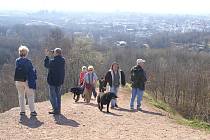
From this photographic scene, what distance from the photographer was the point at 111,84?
54.6ft

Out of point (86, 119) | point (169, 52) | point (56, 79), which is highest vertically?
point (56, 79)

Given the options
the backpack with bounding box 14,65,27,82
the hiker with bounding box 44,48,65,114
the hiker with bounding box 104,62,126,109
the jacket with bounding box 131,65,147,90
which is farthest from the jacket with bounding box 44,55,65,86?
the jacket with bounding box 131,65,147,90

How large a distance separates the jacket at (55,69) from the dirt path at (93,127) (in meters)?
1.16

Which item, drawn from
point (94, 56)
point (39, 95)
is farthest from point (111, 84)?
point (94, 56)

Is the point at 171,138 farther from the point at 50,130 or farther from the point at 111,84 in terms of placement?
the point at 111,84

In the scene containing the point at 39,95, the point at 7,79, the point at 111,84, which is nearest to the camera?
the point at 111,84

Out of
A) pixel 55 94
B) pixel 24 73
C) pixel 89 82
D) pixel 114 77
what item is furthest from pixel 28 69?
pixel 89 82

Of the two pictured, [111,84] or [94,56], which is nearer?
[111,84]

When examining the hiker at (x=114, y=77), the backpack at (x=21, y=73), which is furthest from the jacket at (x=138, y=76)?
the backpack at (x=21, y=73)

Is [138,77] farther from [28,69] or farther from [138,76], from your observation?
[28,69]

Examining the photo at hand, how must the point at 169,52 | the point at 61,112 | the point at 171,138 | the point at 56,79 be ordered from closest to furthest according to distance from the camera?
the point at 171,138 < the point at 56,79 < the point at 61,112 < the point at 169,52

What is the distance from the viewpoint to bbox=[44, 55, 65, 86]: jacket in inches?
541

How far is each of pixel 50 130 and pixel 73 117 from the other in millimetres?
2184

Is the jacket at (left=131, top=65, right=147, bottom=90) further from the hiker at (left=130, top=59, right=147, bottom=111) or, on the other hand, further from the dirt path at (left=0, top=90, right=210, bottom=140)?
the dirt path at (left=0, top=90, right=210, bottom=140)
